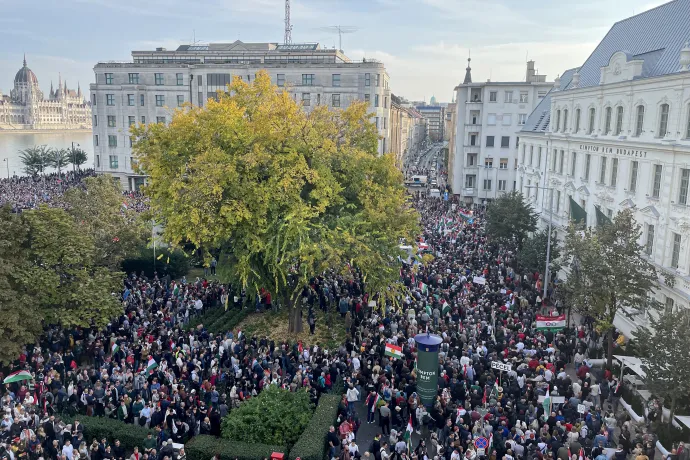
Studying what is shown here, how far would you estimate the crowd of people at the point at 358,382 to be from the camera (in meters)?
16.3

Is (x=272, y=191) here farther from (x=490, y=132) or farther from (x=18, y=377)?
(x=490, y=132)

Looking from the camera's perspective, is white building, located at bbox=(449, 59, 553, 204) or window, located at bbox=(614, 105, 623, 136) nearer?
window, located at bbox=(614, 105, 623, 136)

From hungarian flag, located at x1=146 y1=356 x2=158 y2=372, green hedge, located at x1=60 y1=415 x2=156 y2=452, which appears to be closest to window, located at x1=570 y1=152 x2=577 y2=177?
hungarian flag, located at x1=146 y1=356 x2=158 y2=372

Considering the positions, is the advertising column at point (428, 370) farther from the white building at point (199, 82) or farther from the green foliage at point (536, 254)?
the white building at point (199, 82)

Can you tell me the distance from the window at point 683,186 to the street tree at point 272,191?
11410 millimetres

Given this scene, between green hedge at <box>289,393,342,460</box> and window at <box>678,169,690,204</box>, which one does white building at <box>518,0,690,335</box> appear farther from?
green hedge at <box>289,393,342,460</box>

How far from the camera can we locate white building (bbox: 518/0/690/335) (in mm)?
24297

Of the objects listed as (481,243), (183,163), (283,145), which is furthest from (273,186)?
(481,243)

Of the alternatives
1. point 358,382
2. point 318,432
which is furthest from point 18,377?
point 358,382

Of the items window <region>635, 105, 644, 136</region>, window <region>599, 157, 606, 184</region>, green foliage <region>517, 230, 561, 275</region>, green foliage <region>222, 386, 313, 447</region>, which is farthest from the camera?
green foliage <region>517, 230, 561, 275</region>

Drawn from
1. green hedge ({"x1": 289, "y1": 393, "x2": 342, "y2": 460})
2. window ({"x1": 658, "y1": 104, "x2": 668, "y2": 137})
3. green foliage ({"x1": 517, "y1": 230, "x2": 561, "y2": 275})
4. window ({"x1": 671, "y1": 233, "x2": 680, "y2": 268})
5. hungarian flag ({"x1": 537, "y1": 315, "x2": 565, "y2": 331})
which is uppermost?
window ({"x1": 658, "y1": 104, "x2": 668, "y2": 137})

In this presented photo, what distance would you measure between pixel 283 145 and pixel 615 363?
16.7m

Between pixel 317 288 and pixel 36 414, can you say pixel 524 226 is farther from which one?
pixel 36 414

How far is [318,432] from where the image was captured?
1703 cm
